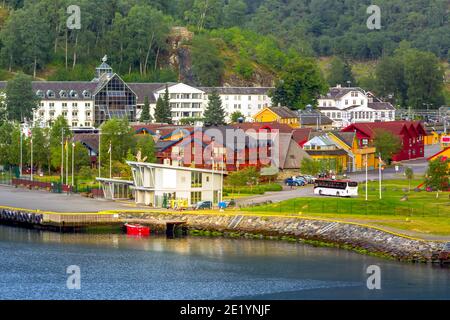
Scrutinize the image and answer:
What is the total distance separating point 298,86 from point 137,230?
73195mm

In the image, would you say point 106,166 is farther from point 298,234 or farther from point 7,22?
point 7,22

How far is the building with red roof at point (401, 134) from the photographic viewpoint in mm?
119562

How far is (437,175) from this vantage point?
3455 inches

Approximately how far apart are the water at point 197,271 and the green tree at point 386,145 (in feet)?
135

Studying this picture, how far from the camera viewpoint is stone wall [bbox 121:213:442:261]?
7101 centimetres

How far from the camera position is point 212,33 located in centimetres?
16912

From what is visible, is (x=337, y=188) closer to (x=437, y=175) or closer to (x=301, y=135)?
(x=437, y=175)

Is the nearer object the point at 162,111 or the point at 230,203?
the point at 230,203

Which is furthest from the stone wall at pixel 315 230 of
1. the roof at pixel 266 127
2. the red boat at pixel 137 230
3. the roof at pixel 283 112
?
the roof at pixel 283 112

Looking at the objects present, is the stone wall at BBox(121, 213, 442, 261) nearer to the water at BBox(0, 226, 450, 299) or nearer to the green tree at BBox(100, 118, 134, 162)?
the water at BBox(0, 226, 450, 299)

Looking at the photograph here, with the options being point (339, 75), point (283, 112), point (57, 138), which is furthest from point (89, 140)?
point (339, 75)

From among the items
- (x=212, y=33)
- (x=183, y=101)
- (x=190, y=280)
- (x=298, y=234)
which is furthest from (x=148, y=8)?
(x=190, y=280)

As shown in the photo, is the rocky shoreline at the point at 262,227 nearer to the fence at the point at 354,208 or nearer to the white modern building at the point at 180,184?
the fence at the point at 354,208
